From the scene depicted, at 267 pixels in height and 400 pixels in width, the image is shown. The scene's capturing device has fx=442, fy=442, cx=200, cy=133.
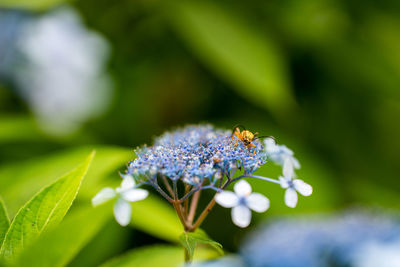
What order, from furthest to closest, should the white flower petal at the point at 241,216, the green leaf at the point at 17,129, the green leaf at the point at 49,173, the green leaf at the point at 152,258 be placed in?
the green leaf at the point at 17,129, the green leaf at the point at 49,173, the green leaf at the point at 152,258, the white flower petal at the point at 241,216

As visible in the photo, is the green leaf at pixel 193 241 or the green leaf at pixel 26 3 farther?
the green leaf at pixel 26 3

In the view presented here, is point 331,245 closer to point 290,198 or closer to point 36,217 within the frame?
point 290,198

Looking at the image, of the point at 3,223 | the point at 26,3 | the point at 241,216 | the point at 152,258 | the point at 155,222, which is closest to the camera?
the point at 241,216

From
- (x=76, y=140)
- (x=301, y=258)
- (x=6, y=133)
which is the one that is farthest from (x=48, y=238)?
(x=76, y=140)

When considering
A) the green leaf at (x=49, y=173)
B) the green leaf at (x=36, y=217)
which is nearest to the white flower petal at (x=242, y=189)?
the green leaf at (x=36, y=217)

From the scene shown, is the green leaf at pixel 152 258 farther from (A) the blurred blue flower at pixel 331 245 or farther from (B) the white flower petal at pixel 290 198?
(B) the white flower petal at pixel 290 198

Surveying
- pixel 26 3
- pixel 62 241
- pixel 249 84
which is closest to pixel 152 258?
pixel 62 241

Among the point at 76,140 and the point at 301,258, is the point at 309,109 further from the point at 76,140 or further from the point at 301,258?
the point at 301,258
